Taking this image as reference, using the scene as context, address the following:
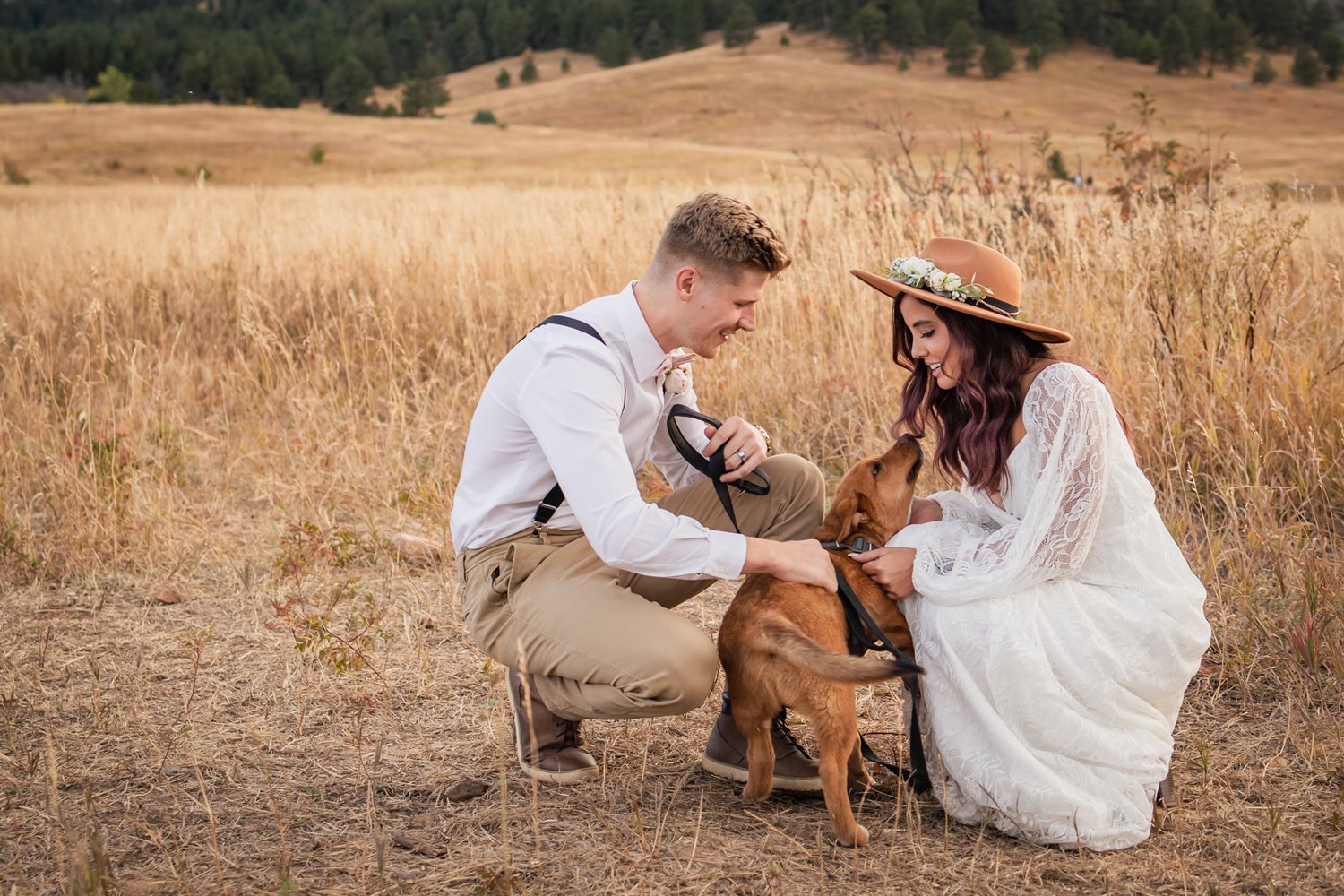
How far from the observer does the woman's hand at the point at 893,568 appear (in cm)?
323

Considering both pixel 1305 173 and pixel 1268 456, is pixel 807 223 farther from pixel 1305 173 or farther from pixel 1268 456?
pixel 1305 173

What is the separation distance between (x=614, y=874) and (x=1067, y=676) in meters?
1.40

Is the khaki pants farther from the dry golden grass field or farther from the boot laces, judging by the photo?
the dry golden grass field

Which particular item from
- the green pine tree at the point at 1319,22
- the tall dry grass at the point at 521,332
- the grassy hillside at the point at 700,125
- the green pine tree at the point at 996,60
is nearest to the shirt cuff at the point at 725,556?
the tall dry grass at the point at 521,332

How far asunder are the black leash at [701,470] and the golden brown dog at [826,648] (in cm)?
35

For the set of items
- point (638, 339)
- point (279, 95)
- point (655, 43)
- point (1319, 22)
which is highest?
point (655, 43)

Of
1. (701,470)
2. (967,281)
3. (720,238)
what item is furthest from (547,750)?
(967,281)

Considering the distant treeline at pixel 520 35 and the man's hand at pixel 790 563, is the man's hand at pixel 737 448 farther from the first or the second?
the distant treeline at pixel 520 35

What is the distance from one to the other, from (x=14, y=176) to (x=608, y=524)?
30733 millimetres

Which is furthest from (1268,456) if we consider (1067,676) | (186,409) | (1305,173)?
(1305,173)

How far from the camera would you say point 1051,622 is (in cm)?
303

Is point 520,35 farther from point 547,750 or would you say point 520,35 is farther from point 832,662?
point 832,662

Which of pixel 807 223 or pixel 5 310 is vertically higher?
pixel 807 223

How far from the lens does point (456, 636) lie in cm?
472
